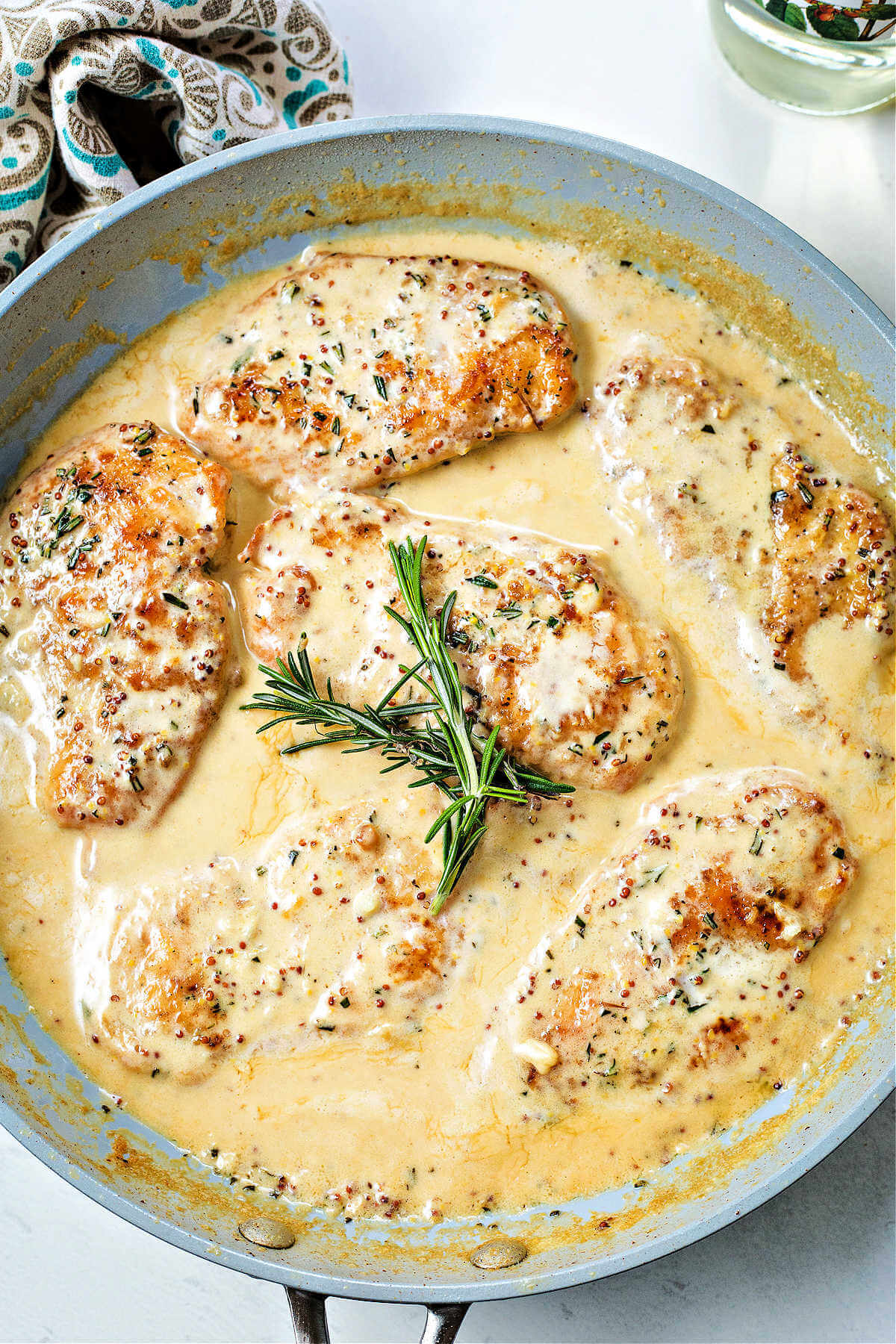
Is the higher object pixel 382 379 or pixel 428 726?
pixel 382 379

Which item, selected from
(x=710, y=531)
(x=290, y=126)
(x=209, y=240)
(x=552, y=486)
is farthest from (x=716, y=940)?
(x=290, y=126)

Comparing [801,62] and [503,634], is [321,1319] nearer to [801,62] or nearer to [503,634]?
[503,634]

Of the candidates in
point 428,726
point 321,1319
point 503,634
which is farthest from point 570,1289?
point 503,634

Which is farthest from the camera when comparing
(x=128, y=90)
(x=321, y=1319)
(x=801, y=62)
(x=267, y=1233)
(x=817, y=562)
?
(x=801, y=62)

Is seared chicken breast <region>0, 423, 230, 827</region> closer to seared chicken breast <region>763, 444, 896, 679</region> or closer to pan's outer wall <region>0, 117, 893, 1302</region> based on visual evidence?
pan's outer wall <region>0, 117, 893, 1302</region>

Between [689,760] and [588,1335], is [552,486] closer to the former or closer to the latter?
[689,760]

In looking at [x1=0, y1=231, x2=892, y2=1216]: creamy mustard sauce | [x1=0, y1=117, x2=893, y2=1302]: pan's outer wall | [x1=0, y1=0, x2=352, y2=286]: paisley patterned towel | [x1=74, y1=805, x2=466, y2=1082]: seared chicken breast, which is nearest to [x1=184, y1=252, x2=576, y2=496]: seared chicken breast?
[x1=0, y1=231, x2=892, y2=1216]: creamy mustard sauce
